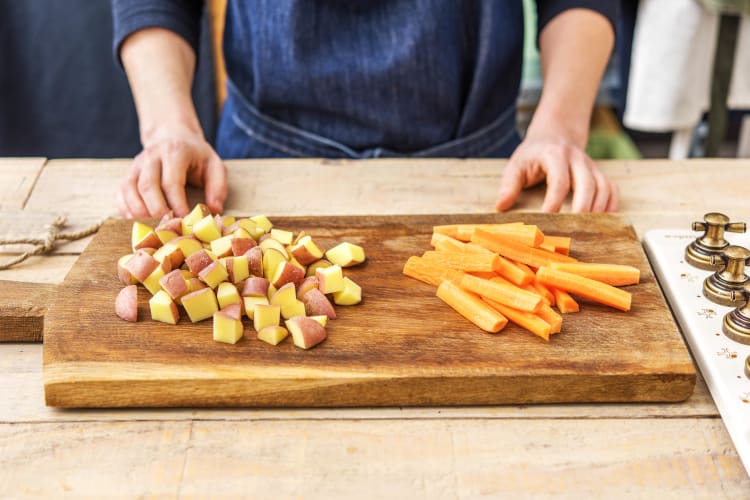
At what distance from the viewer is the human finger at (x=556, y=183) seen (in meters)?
1.48

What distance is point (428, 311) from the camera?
1.12m

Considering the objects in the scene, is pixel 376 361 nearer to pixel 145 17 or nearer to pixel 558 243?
pixel 558 243

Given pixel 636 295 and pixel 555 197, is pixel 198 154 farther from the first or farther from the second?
pixel 636 295

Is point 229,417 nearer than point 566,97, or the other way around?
point 229,417

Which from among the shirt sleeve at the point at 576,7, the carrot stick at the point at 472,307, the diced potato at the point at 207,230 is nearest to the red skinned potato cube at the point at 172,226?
the diced potato at the point at 207,230

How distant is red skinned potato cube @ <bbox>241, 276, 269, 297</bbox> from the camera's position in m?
1.11

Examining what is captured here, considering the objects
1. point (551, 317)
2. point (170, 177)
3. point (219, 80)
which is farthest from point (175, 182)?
point (219, 80)

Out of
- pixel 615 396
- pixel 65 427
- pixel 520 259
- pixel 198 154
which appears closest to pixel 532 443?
pixel 615 396

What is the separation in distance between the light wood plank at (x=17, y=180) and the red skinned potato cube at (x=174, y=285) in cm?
61

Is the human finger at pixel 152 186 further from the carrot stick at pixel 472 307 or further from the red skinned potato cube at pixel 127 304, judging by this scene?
the carrot stick at pixel 472 307

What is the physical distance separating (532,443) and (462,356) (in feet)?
0.49

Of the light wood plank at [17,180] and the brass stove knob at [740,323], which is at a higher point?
the brass stove knob at [740,323]

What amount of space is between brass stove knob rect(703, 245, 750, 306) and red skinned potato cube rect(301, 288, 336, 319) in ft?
1.85

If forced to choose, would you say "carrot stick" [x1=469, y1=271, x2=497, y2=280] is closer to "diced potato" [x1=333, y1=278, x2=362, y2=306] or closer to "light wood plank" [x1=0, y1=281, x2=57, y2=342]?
"diced potato" [x1=333, y1=278, x2=362, y2=306]
